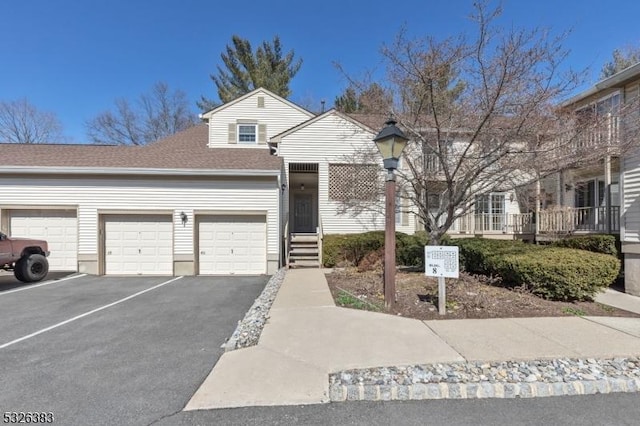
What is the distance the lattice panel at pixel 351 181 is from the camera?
13492 mm

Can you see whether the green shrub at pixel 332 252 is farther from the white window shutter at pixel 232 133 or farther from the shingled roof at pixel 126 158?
A: the white window shutter at pixel 232 133

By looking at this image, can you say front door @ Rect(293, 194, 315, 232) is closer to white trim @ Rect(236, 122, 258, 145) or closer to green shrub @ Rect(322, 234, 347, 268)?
white trim @ Rect(236, 122, 258, 145)

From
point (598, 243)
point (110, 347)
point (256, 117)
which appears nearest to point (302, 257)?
point (110, 347)

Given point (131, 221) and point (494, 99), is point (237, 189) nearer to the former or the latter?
point (131, 221)

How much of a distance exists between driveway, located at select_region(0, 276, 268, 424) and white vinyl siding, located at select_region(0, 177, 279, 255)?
280cm

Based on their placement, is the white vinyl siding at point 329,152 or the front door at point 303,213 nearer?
the white vinyl siding at point 329,152

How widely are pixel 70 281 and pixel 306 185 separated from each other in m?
10.5

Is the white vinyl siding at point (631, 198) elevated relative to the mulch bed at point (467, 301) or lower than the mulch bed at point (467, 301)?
elevated

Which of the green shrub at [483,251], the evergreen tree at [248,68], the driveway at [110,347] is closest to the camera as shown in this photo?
the driveway at [110,347]

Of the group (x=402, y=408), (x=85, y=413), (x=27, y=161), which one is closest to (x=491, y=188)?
(x=402, y=408)

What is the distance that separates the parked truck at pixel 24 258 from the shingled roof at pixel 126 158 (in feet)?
9.39

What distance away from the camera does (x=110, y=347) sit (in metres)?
4.78

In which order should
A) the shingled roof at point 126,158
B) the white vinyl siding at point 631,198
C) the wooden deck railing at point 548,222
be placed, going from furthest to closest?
the shingled roof at point 126,158 → the wooden deck railing at point 548,222 → the white vinyl siding at point 631,198

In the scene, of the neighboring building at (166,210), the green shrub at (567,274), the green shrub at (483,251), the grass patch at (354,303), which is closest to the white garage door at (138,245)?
the neighboring building at (166,210)
